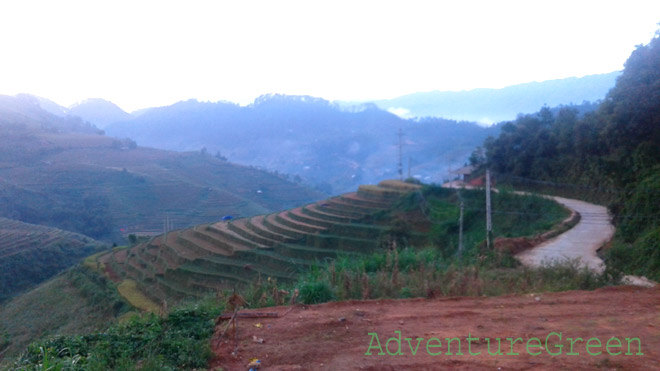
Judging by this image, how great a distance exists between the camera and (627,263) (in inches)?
390

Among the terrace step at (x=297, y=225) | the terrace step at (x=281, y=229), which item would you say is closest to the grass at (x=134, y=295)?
the terrace step at (x=281, y=229)

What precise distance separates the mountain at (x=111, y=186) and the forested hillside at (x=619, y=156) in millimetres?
18972

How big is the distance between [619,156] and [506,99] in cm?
5269

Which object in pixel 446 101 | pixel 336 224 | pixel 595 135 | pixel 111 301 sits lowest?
pixel 111 301

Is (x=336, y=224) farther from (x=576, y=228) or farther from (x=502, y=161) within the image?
(x=502, y=161)

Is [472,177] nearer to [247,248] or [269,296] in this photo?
[247,248]

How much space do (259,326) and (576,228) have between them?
52.8 ft

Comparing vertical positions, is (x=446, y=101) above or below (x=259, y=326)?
above

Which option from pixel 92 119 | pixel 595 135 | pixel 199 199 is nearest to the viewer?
pixel 595 135

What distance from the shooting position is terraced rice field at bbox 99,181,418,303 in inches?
747

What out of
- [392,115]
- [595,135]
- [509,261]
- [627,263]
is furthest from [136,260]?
[392,115]

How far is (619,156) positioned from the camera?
1608cm

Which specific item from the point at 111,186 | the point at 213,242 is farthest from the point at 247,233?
the point at 111,186

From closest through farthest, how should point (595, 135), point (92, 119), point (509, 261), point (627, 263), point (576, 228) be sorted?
point (627, 263) < point (509, 261) < point (576, 228) < point (595, 135) < point (92, 119)
